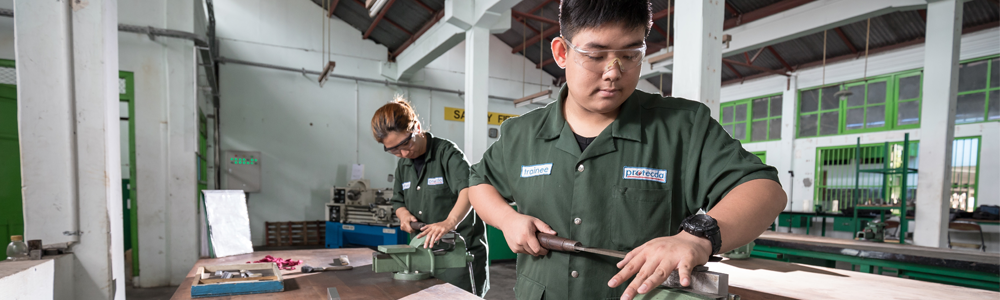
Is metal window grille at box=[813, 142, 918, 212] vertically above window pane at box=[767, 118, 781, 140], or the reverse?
window pane at box=[767, 118, 781, 140]

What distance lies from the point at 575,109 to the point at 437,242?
102 cm

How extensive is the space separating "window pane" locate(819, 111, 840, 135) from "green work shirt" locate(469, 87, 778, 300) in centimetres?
969

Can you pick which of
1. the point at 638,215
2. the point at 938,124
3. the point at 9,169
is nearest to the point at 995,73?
the point at 938,124

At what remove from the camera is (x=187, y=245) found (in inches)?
196

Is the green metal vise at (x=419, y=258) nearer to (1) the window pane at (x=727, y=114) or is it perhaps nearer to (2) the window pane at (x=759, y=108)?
(2) the window pane at (x=759, y=108)

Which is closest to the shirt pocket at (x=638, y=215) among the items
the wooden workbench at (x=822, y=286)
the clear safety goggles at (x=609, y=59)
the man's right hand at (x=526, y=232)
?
the man's right hand at (x=526, y=232)

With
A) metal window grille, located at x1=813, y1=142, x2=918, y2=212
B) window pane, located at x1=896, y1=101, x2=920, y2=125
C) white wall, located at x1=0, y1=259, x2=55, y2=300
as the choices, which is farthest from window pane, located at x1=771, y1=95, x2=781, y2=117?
white wall, located at x1=0, y1=259, x2=55, y2=300

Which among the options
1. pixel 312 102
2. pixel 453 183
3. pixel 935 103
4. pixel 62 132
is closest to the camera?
pixel 62 132

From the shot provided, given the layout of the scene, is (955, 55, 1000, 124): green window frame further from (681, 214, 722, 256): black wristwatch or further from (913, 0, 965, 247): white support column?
(681, 214, 722, 256): black wristwatch

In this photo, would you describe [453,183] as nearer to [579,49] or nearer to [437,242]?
[437,242]

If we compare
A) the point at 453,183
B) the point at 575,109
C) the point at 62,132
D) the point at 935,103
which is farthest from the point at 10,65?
the point at 935,103

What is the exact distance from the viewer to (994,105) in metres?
6.77

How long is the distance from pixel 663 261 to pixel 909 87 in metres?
9.80

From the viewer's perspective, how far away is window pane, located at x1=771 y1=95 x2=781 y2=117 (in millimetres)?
9570
